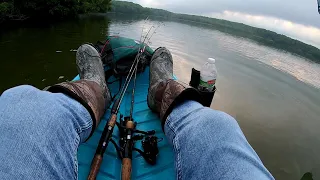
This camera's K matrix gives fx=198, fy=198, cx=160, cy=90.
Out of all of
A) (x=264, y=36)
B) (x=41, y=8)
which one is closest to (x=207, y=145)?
(x=41, y=8)

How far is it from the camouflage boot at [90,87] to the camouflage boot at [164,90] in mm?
550

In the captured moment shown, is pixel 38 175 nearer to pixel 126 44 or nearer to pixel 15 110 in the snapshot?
pixel 15 110

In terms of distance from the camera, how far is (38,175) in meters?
0.84

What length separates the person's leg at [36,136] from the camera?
835 millimetres

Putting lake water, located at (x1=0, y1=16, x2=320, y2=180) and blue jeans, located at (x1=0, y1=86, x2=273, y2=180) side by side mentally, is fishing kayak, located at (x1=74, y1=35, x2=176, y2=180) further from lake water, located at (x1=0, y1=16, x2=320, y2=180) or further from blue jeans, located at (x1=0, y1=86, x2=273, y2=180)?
lake water, located at (x1=0, y1=16, x2=320, y2=180)

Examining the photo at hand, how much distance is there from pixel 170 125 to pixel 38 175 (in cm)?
87

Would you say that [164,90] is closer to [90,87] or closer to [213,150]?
[90,87]

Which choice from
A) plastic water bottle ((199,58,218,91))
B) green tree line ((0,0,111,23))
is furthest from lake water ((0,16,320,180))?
green tree line ((0,0,111,23))

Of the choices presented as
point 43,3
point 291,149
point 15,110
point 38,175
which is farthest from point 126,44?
point 43,3

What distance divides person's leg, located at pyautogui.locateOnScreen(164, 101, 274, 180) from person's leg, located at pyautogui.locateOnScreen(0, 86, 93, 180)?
0.61 m

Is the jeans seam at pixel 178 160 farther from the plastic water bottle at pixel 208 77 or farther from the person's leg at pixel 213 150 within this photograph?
the plastic water bottle at pixel 208 77

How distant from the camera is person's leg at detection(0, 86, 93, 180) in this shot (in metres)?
0.83

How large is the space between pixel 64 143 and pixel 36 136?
0.15 m

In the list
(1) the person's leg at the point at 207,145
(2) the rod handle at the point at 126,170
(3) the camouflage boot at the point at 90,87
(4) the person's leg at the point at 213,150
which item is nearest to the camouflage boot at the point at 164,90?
(1) the person's leg at the point at 207,145
